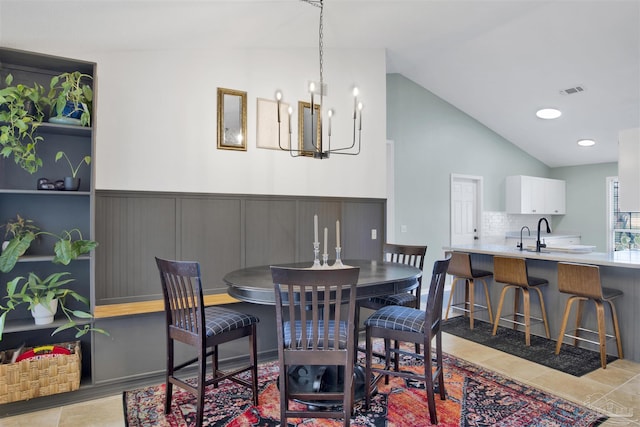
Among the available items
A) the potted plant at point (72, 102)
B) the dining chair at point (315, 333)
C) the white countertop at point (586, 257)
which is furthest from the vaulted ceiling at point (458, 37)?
the white countertop at point (586, 257)

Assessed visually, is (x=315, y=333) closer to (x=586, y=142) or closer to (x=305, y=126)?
(x=305, y=126)

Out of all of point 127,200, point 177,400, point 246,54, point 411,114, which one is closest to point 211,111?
point 246,54

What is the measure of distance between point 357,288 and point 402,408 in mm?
887

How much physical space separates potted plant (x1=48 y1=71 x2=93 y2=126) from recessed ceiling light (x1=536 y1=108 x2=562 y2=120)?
563 cm

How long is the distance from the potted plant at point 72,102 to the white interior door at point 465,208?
202 inches

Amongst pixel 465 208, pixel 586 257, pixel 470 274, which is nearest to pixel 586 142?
pixel 465 208

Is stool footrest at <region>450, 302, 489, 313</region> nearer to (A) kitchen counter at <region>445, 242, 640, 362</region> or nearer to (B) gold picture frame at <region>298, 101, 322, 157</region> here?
(A) kitchen counter at <region>445, 242, 640, 362</region>

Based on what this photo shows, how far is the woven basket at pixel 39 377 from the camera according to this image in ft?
7.95

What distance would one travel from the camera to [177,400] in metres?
2.64

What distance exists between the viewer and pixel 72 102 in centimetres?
273

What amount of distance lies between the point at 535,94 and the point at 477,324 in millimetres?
3201

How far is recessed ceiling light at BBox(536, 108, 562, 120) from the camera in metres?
5.53

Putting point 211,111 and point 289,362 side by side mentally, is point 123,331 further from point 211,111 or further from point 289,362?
point 211,111

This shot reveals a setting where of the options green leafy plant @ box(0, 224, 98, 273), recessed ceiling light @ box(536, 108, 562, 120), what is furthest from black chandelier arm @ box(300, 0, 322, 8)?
recessed ceiling light @ box(536, 108, 562, 120)
